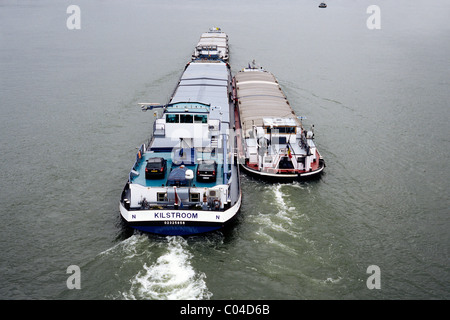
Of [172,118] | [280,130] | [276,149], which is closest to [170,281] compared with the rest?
[172,118]

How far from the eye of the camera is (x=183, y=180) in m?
30.4

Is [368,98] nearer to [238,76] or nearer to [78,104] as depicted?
[238,76]

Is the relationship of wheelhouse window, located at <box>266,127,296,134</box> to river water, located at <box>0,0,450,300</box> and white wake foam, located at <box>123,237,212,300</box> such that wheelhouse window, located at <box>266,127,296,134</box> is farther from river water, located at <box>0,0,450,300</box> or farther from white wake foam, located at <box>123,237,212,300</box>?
white wake foam, located at <box>123,237,212,300</box>

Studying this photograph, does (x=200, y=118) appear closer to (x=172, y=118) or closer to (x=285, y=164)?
(x=172, y=118)

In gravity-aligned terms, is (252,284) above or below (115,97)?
below

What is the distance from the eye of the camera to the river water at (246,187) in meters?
25.5

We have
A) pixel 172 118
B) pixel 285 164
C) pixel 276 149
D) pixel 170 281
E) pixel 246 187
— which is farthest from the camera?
pixel 276 149

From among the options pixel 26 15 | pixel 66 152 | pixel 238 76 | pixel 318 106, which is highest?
pixel 26 15

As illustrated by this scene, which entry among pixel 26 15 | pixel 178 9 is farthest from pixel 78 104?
pixel 178 9

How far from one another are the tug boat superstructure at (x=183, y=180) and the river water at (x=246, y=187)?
1511mm

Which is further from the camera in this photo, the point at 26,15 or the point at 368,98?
the point at 26,15

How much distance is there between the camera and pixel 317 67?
78.9 m

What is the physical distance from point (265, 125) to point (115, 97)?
28.9 metres

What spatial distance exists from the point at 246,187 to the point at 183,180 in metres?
8.11
